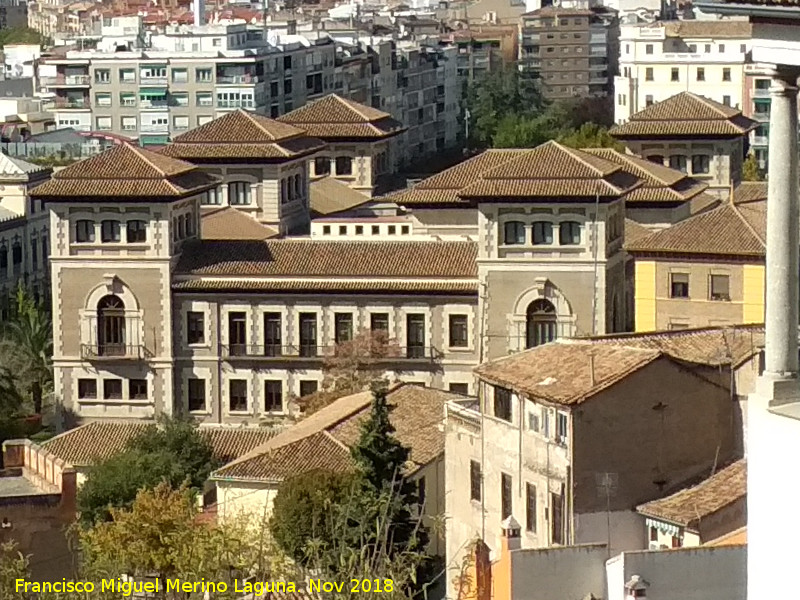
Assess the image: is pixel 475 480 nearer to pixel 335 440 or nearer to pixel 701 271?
pixel 335 440

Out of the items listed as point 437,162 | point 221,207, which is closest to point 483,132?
point 437,162

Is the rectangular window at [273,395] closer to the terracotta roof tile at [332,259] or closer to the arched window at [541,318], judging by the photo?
the terracotta roof tile at [332,259]

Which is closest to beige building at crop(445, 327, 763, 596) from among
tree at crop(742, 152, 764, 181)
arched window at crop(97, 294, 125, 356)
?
arched window at crop(97, 294, 125, 356)

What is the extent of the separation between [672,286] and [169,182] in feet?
33.2

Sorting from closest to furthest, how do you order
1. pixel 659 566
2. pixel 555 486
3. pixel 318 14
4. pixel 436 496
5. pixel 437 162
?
pixel 659 566
pixel 555 486
pixel 436 496
pixel 437 162
pixel 318 14

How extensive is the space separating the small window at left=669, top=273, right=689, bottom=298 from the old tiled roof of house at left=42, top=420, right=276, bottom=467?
284 inches

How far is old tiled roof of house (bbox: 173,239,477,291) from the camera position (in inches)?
1854

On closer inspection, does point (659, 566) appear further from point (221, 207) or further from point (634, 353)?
point (221, 207)

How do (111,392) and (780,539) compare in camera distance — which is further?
(111,392)

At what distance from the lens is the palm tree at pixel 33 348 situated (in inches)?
1967

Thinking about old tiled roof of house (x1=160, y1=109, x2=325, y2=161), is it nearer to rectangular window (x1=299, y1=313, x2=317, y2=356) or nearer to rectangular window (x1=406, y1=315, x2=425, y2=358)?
rectangular window (x1=299, y1=313, x2=317, y2=356)

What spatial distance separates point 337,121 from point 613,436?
38.6 meters

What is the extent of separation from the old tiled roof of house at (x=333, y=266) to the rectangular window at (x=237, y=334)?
666mm

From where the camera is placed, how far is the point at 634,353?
90.3 feet
